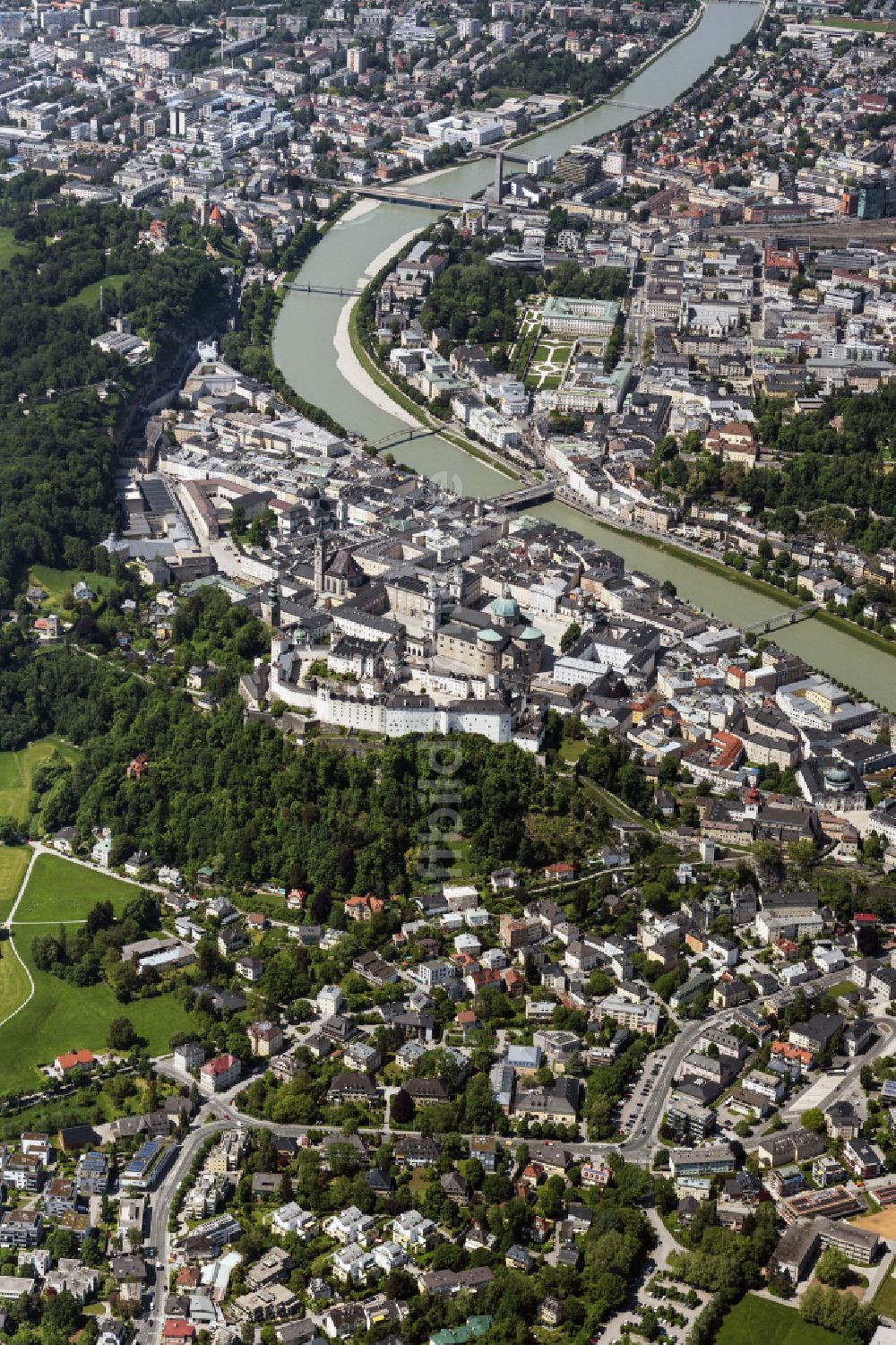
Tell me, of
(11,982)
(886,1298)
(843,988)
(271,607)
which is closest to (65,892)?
(11,982)

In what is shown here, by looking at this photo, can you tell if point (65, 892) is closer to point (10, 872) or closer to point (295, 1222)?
point (10, 872)

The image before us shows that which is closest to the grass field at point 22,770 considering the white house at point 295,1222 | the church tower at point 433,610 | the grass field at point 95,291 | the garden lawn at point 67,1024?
the garden lawn at point 67,1024

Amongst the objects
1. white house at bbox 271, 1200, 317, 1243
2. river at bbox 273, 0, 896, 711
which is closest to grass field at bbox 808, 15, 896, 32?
river at bbox 273, 0, 896, 711

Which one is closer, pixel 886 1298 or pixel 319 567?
pixel 886 1298

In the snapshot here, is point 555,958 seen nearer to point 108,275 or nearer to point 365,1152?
point 365,1152

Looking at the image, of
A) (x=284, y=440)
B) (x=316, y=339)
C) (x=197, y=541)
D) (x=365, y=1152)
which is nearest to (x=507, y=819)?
(x=365, y=1152)
